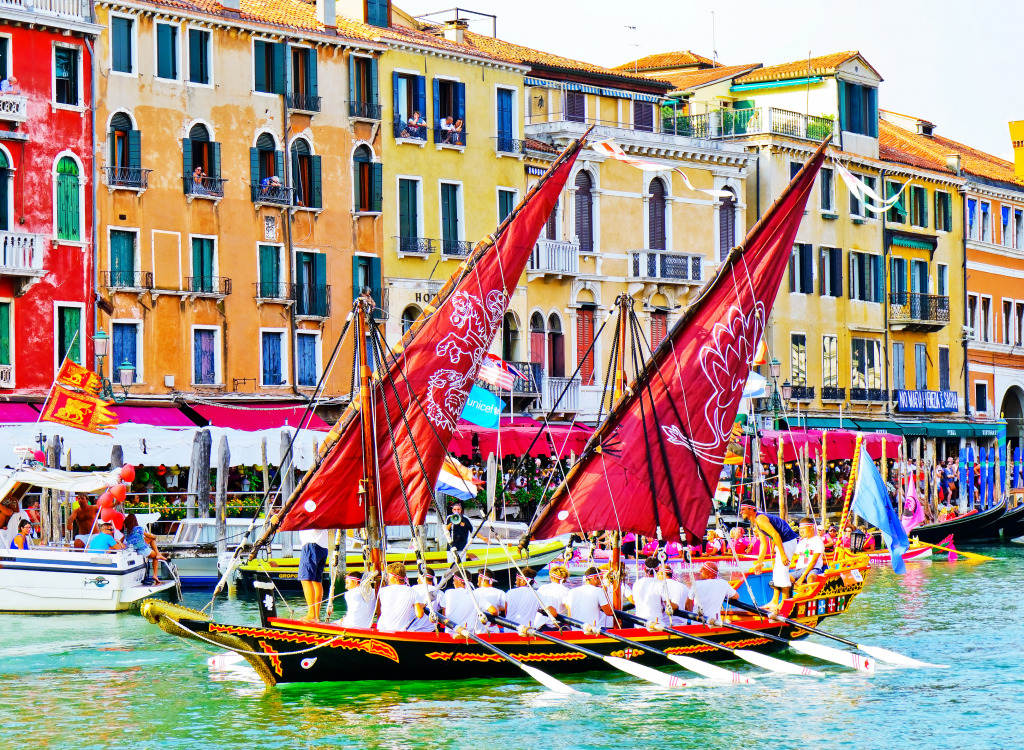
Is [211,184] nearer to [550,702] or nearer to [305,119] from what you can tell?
[305,119]

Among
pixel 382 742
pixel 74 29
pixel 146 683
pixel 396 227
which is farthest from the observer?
pixel 396 227

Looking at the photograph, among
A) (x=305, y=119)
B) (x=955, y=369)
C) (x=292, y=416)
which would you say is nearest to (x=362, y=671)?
(x=292, y=416)

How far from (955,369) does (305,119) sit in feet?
105

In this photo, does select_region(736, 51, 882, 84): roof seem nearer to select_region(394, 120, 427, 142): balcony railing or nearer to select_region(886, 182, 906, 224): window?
select_region(886, 182, 906, 224): window

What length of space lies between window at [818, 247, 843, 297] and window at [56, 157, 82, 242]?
28644 millimetres

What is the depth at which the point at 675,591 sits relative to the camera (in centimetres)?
2611

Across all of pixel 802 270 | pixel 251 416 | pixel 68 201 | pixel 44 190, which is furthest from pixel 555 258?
pixel 44 190

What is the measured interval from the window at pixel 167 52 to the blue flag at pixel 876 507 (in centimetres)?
1950

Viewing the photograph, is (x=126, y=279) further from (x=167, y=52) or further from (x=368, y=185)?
(x=368, y=185)

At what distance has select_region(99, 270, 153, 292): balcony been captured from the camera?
42219mm

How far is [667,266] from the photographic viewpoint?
54.8 metres

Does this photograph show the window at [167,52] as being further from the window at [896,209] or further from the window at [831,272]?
the window at [896,209]

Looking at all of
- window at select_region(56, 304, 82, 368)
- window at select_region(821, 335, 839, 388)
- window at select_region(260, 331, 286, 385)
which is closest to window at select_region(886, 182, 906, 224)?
window at select_region(821, 335, 839, 388)

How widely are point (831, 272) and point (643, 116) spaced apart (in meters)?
11.0
